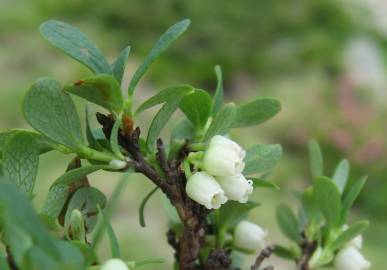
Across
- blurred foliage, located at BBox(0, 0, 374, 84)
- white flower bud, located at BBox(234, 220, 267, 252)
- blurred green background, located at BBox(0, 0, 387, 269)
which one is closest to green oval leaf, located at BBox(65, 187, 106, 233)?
white flower bud, located at BBox(234, 220, 267, 252)

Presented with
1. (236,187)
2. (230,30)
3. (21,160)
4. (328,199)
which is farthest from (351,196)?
(230,30)

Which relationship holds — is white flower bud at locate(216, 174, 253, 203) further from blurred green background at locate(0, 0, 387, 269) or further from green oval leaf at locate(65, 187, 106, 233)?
blurred green background at locate(0, 0, 387, 269)

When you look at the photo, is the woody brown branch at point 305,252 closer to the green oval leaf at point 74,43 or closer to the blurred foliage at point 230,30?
the green oval leaf at point 74,43

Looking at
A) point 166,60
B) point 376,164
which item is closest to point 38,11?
point 166,60

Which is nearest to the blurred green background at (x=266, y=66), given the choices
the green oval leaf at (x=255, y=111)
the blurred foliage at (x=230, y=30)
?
the blurred foliage at (x=230, y=30)

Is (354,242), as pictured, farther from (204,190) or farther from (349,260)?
(204,190)

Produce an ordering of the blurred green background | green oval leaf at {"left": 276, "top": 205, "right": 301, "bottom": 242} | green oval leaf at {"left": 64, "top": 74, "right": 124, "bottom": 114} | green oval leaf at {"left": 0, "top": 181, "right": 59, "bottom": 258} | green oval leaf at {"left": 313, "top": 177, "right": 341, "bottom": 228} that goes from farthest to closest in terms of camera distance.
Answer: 1. the blurred green background
2. green oval leaf at {"left": 276, "top": 205, "right": 301, "bottom": 242}
3. green oval leaf at {"left": 313, "top": 177, "right": 341, "bottom": 228}
4. green oval leaf at {"left": 64, "top": 74, "right": 124, "bottom": 114}
5. green oval leaf at {"left": 0, "top": 181, "right": 59, "bottom": 258}

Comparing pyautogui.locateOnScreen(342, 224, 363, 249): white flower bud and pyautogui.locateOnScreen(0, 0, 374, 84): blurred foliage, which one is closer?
pyautogui.locateOnScreen(342, 224, 363, 249): white flower bud
